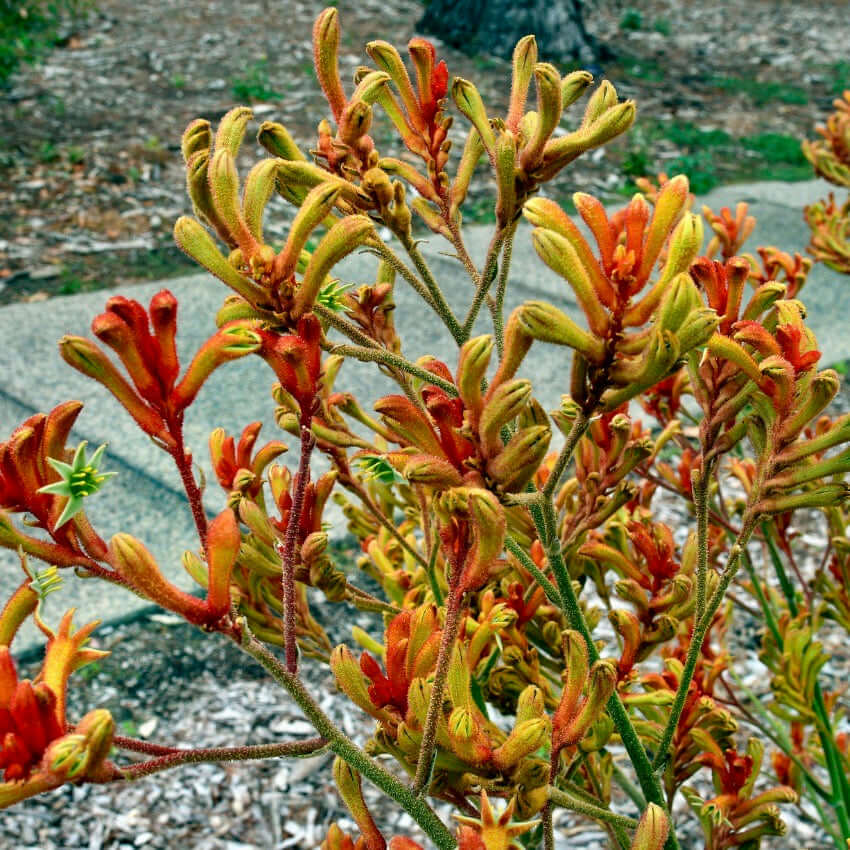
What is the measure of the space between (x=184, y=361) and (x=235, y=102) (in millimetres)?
2633

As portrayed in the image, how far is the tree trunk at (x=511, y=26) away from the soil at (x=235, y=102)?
0.14m

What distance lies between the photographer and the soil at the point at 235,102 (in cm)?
418

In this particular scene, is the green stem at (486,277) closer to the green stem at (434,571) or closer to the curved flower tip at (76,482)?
the green stem at (434,571)

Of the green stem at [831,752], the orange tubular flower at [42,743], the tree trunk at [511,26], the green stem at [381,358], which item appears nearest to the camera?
the orange tubular flower at [42,743]

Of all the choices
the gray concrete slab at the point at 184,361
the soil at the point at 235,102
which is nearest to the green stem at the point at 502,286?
the gray concrete slab at the point at 184,361

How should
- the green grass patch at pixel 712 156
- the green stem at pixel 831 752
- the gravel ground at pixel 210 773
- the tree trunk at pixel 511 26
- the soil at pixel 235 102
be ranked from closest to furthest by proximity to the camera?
the green stem at pixel 831 752 < the gravel ground at pixel 210 773 < the soil at pixel 235 102 < the green grass patch at pixel 712 156 < the tree trunk at pixel 511 26

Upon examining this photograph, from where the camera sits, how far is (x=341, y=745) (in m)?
0.68

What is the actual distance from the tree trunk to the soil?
0.14 metres

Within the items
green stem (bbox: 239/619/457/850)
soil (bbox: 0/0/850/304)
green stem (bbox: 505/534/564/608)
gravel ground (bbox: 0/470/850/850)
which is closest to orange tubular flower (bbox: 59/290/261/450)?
green stem (bbox: 239/619/457/850)

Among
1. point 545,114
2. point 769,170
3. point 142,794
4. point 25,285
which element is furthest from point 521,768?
point 769,170

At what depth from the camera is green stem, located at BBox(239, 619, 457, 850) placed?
646mm

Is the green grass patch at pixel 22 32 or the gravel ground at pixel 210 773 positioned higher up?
the green grass patch at pixel 22 32

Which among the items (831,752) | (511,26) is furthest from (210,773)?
(511,26)

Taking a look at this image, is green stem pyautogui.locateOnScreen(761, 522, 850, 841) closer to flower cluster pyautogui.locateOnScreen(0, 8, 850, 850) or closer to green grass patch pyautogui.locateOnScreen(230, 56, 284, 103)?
flower cluster pyautogui.locateOnScreen(0, 8, 850, 850)
